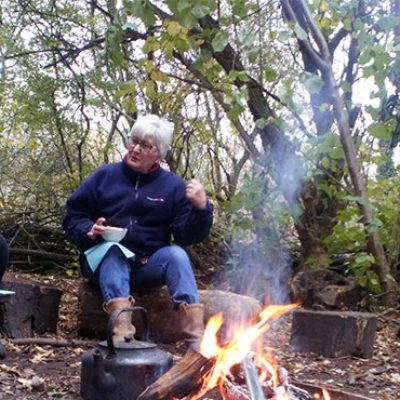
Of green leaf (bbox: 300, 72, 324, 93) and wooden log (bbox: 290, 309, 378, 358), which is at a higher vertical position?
green leaf (bbox: 300, 72, 324, 93)

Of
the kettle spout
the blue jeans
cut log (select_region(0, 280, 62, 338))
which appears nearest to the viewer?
the kettle spout

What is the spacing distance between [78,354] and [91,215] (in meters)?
0.73

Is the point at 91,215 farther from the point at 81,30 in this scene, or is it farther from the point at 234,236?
the point at 81,30

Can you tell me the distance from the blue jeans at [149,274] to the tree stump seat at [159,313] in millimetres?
255

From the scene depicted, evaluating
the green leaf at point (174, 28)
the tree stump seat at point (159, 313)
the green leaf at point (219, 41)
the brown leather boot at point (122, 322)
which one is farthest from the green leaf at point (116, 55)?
the brown leather boot at point (122, 322)

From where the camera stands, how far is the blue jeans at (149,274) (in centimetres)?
279

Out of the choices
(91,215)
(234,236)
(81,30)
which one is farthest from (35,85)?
(91,215)

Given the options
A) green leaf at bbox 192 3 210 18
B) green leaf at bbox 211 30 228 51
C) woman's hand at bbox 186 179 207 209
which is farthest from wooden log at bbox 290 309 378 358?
green leaf at bbox 192 3 210 18

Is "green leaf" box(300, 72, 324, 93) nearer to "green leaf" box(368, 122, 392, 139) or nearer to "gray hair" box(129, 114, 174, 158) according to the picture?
"green leaf" box(368, 122, 392, 139)

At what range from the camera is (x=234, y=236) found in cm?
532

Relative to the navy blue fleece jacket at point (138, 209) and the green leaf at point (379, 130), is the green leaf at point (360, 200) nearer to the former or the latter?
the green leaf at point (379, 130)

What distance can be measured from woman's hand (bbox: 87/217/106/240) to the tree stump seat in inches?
23.5

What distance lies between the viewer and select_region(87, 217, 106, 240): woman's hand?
2860 millimetres

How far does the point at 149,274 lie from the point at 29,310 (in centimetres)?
85
